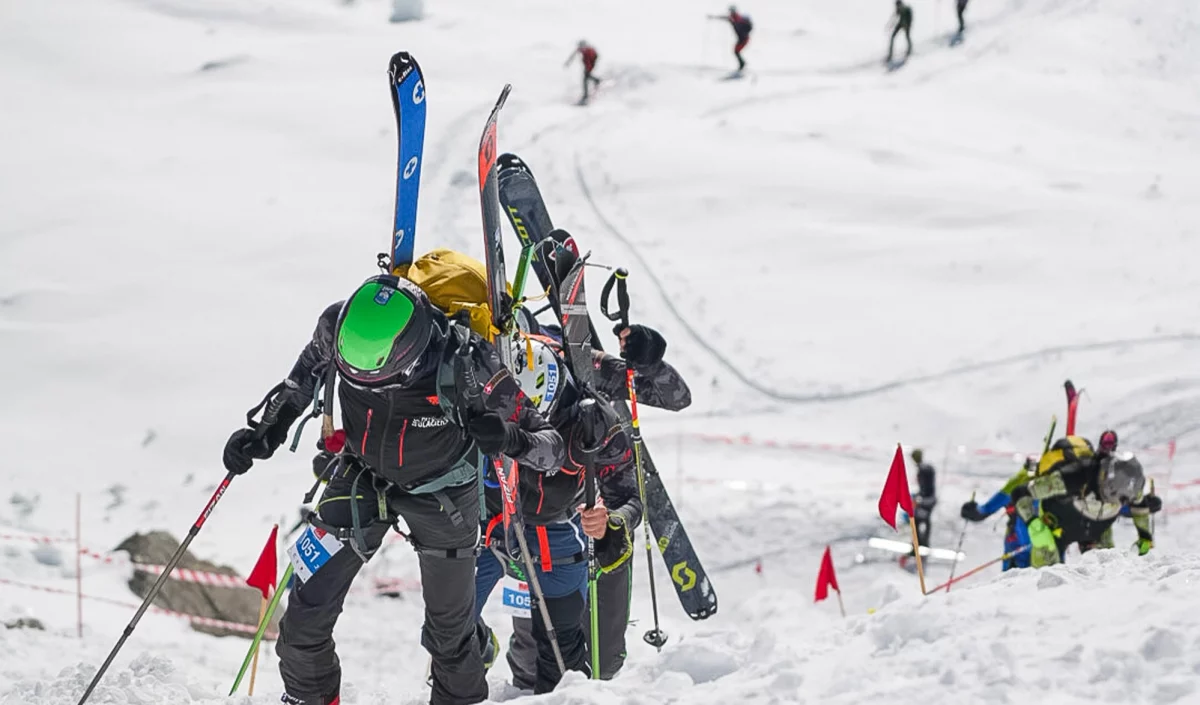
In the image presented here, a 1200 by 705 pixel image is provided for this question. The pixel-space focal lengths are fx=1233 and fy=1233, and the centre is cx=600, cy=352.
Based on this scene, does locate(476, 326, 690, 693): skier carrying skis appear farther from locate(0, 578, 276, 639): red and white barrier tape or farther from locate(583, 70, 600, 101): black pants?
locate(583, 70, 600, 101): black pants

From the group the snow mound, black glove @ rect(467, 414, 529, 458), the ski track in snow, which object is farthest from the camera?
the ski track in snow

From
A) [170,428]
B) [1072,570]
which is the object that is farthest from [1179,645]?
[170,428]

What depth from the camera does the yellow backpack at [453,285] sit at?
5246mm

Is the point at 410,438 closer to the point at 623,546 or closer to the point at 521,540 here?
the point at 521,540

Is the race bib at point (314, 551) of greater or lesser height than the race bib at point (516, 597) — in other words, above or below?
above

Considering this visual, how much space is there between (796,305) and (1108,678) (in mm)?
13458

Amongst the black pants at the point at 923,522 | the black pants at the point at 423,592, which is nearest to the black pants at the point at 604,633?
the black pants at the point at 423,592

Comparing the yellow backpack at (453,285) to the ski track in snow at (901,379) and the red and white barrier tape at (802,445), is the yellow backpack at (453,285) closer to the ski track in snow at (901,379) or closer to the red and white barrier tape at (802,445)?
the red and white barrier tape at (802,445)

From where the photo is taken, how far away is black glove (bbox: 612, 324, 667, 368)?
676cm

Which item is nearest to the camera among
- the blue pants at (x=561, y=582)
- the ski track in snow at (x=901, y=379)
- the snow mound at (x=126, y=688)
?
the snow mound at (x=126, y=688)

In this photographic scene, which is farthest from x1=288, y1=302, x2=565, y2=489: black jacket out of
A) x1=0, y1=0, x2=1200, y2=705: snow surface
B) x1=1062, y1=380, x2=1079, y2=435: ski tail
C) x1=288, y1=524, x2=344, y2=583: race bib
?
x1=1062, y1=380, x2=1079, y2=435: ski tail

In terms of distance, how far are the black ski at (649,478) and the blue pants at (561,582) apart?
1.09 meters

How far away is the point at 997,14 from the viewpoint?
2878 centimetres

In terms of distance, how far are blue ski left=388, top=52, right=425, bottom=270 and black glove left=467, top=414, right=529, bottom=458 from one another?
38.1 inches
